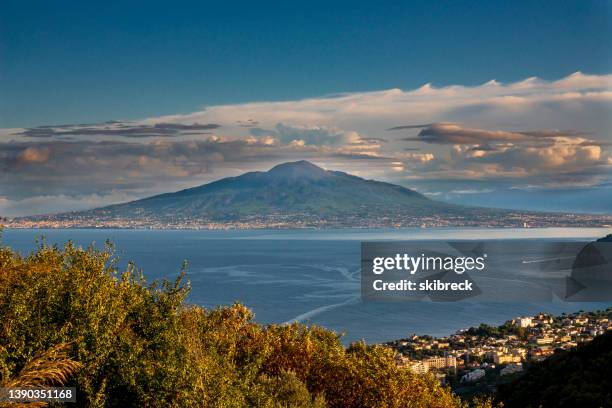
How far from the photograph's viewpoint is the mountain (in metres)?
119

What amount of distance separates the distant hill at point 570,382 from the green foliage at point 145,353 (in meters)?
6.43

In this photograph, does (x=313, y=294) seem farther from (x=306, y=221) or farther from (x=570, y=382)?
(x=306, y=221)

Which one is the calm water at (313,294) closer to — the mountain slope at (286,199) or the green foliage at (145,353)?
the green foliage at (145,353)

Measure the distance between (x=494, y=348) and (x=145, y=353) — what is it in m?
25.6

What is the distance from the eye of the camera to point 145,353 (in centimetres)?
699

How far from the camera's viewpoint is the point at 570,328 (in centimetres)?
3519

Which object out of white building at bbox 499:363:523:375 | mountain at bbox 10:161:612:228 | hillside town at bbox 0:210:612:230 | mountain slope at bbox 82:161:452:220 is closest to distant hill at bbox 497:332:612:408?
white building at bbox 499:363:523:375

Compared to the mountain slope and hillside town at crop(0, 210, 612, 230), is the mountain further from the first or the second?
hillside town at crop(0, 210, 612, 230)

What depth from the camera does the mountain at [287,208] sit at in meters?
119

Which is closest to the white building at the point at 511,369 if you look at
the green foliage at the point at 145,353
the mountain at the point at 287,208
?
the green foliage at the point at 145,353

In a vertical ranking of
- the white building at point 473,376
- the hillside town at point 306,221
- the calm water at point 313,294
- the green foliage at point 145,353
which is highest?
the green foliage at point 145,353

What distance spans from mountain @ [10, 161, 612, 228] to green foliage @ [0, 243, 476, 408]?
342 ft

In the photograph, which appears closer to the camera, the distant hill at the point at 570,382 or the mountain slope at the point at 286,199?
the distant hill at the point at 570,382

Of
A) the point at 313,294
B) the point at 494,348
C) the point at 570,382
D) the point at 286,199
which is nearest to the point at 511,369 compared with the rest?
the point at 494,348
